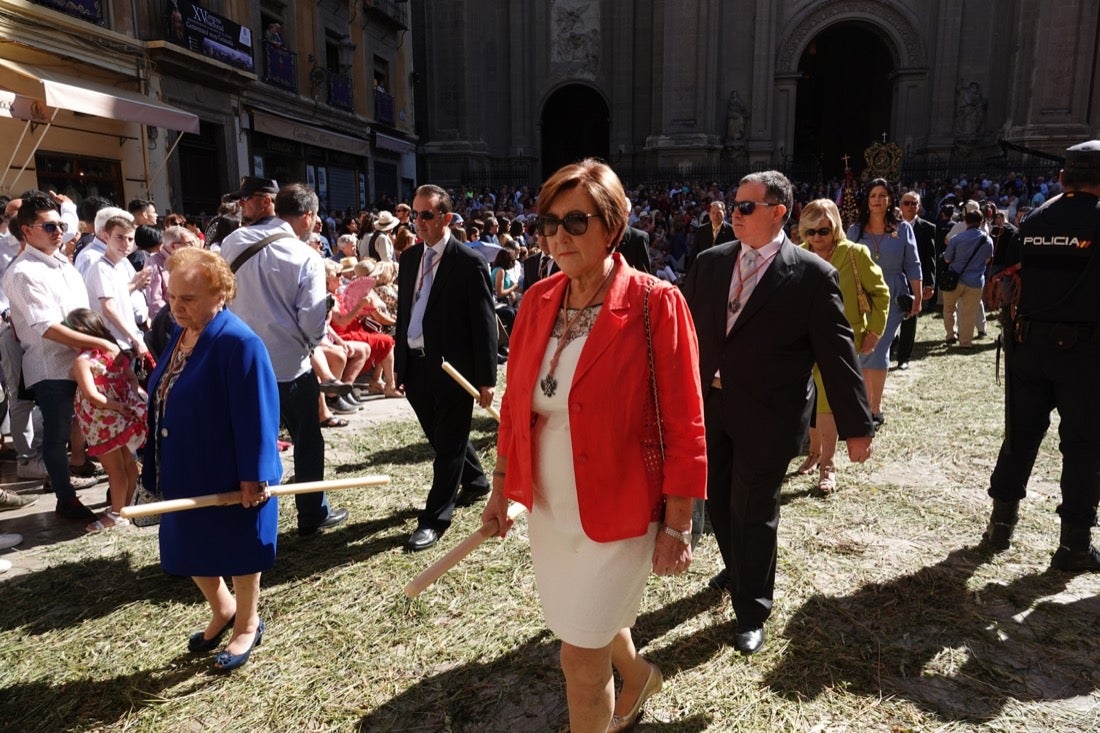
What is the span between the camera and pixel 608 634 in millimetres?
2227

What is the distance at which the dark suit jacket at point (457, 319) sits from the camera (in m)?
4.51

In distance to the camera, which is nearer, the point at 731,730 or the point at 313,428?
the point at 731,730

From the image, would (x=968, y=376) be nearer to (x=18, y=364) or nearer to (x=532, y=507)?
(x=532, y=507)

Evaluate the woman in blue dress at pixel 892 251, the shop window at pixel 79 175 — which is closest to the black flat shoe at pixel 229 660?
the woman in blue dress at pixel 892 251

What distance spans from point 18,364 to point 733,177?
24553 mm

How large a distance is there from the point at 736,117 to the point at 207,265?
27.5 metres

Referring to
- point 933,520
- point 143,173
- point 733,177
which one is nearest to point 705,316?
point 933,520

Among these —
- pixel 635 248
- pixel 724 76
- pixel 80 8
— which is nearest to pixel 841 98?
pixel 724 76

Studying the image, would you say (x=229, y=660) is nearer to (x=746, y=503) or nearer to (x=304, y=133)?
(x=746, y=503)

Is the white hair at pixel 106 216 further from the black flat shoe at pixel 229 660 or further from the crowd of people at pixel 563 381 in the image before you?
the black flat shoe at pixel 229 660

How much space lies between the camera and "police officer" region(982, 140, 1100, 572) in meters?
3.75

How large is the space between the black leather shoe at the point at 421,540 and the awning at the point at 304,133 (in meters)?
18.1

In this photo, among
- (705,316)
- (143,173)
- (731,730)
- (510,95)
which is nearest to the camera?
(731,730)

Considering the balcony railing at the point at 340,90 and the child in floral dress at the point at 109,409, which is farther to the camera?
the balcony railing at the point at 340,90
